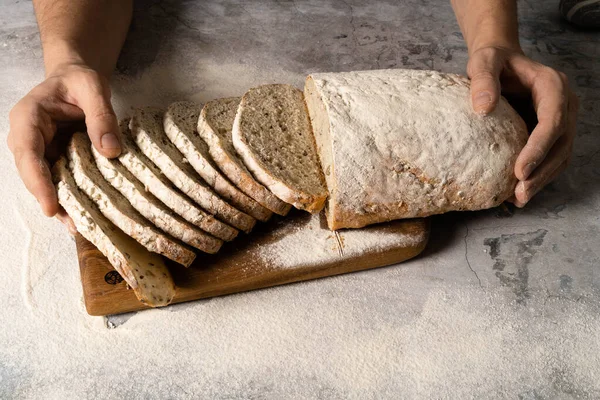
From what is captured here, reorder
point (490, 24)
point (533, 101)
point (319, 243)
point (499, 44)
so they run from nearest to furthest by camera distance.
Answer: point (319, 243)
point (533, 101)
point (499, 44)
point (490, 24)

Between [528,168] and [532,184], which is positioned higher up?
[528,168]

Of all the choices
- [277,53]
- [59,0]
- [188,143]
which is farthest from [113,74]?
[188,143]

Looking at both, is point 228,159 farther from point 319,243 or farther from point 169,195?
point 319,243

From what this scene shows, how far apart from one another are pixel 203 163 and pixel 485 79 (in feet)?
4.24

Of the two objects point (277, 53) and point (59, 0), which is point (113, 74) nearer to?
point (59, 0)

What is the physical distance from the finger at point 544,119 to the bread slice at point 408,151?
0.18 feet

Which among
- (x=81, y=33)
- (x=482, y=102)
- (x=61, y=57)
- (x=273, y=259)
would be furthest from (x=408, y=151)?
(x=81, y=33)

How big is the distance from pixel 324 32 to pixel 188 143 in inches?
75.0

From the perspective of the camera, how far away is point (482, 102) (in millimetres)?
2568

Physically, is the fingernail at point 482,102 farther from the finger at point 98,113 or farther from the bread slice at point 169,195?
the finger at point 98,113

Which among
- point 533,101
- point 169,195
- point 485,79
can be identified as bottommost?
point 533,101

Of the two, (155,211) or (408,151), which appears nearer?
(155,211)

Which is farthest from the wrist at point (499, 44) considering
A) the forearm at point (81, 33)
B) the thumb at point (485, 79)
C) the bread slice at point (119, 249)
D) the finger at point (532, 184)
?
the forearm at point (81, 33)

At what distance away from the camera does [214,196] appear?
2.42 m
